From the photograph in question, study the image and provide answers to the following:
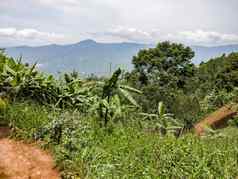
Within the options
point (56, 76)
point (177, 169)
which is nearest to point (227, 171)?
point (177, 169)

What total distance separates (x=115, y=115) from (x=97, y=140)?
146 centimetres

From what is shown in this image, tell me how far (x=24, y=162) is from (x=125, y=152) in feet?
5.20

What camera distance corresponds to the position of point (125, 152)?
5.90 meters

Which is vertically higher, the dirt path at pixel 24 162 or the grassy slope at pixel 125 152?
the grassy slope at pixel 125 152

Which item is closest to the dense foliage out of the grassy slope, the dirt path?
the grassy slope

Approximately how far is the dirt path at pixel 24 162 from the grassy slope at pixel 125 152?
0.18 metres

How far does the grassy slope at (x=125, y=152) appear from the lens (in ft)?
16.6

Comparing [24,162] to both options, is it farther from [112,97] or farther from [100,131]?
[112,97]

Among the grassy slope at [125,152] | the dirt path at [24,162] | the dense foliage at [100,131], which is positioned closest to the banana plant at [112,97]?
the dense foliage at [100,131]

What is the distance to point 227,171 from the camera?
5047mm

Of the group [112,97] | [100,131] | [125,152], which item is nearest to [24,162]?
[100,131]

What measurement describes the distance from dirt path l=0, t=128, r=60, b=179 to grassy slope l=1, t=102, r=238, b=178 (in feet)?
0.58

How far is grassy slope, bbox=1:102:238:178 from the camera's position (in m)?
5.07

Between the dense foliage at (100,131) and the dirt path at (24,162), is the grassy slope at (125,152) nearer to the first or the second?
the dense foliage at (100,131)
